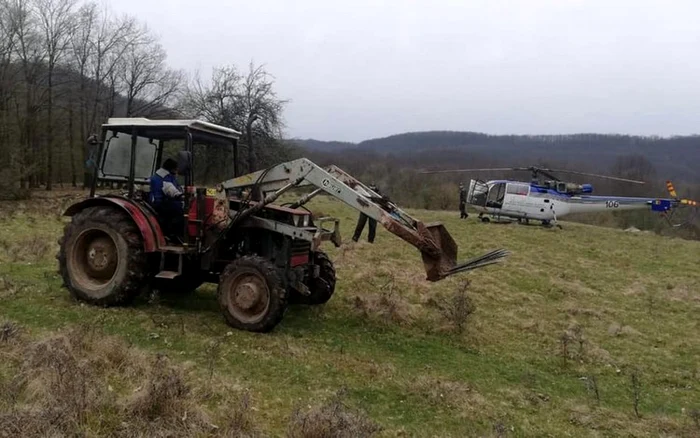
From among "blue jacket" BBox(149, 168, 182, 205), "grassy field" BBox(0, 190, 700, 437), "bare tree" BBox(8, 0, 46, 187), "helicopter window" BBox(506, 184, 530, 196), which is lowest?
"grassy field" BBox(0, 190, 700, 437)

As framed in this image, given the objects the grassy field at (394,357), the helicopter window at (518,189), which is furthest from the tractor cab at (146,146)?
the helicopter window at (518,189)

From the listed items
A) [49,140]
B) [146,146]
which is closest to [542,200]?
[146,146]

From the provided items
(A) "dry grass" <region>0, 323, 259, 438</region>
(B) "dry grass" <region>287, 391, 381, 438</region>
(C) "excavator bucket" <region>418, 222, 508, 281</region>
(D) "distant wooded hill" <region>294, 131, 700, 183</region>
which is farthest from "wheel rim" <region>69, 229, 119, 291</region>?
(D) "distant wooded hill" <region>294, 131, 700, 183</region>

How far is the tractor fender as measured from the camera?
7.31 metres

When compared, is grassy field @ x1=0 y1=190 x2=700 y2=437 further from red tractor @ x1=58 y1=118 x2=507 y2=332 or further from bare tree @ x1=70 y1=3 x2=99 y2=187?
bare tree @ x1=70 y1=3 x2=99 y2=187

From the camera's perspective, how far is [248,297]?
6.96 m

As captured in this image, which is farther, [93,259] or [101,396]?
A: [93,259]

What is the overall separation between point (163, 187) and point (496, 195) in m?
23.1

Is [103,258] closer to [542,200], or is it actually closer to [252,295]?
[252,295]

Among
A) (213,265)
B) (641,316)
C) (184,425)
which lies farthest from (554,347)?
(184,425)

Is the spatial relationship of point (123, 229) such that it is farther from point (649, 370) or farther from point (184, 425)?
point (649, 370)

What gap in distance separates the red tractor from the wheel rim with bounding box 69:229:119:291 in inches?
0.6

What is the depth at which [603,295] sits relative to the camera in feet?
40.5

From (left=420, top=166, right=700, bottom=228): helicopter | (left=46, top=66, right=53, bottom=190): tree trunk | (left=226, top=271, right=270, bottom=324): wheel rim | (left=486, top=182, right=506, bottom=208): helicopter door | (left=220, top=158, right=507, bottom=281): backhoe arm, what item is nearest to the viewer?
(left=220, top=158, right=507, bottom=281): backhoe arm
